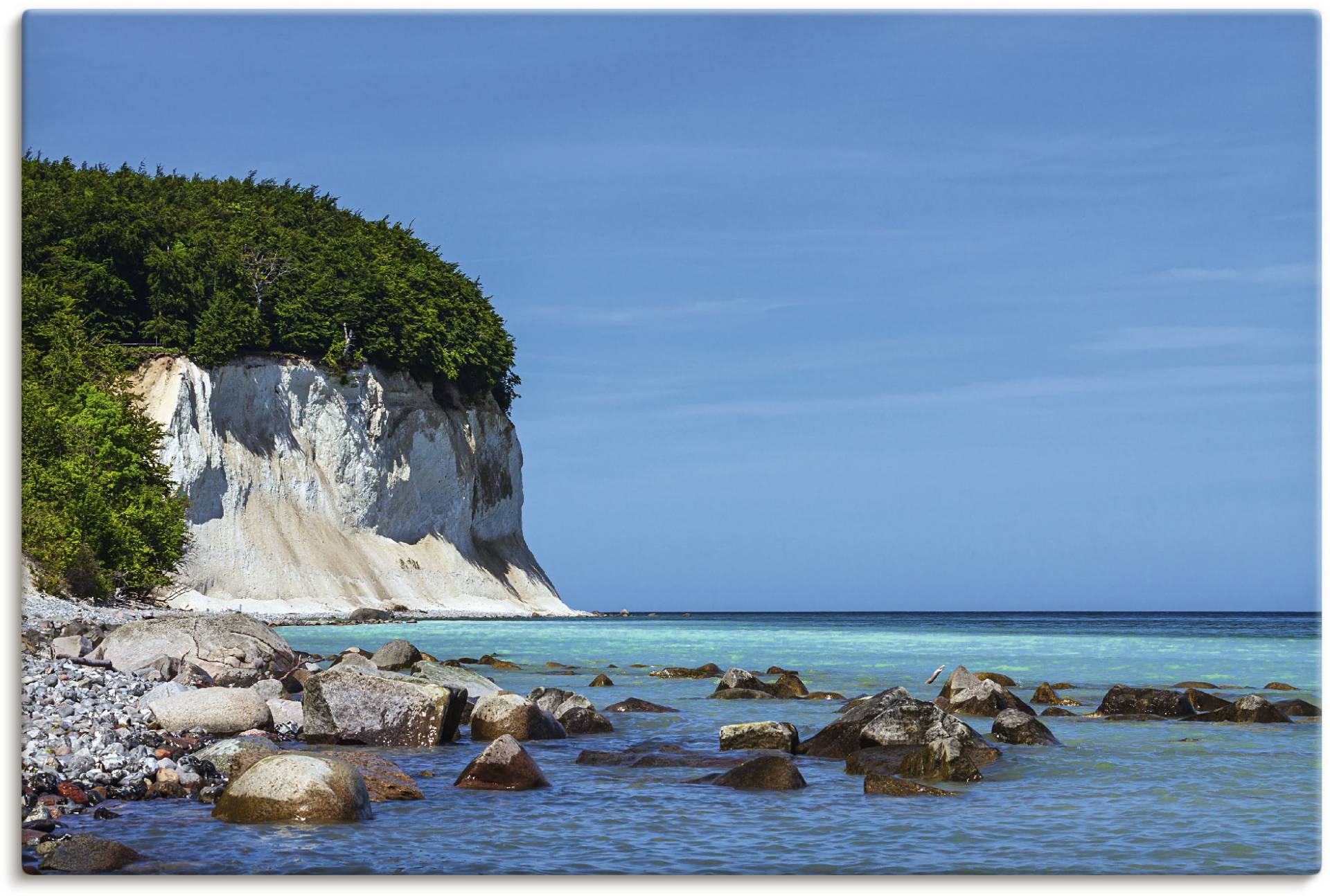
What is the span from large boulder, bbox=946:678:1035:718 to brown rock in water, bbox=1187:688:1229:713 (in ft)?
9.83

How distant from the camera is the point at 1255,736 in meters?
16.7

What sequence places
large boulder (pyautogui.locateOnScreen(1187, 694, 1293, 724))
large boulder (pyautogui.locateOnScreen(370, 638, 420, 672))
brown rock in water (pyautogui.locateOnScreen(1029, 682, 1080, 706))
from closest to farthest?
large boulder (pyautogui.locateOnScreen(1187, 694, 1293, 724))
brown rock in water (pyautogui.locateOnScreen(1029, 682, 1080, 706))
large boulder (pyautogui.locateOnScreen(370, 638, 420, 672))

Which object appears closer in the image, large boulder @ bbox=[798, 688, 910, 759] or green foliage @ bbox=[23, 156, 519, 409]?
large boulder @ bbox=[798, 688, 910, 759]

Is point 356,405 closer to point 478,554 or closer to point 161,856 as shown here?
point 478,554

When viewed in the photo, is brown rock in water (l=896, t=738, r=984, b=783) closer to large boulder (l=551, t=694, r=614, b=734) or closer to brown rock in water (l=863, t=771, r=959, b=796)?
brown rock in water (l=863, t=771, r=959, b=796)

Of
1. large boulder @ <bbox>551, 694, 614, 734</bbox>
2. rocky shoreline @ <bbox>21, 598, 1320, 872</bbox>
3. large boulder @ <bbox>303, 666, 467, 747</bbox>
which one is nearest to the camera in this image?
rocky shoreline @ <bbox>21, 598, 1320, 872</bbox>

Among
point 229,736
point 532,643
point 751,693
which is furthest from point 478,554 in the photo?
point 229,736

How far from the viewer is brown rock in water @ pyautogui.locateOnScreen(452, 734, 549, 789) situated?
12.3 meters

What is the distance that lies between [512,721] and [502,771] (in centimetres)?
460

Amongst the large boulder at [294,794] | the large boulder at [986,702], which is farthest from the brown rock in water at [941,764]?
the large boulder at [986,702]

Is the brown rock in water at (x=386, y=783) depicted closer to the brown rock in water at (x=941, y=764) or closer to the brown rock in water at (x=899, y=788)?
the brown rock in water at (x=899, y=788)

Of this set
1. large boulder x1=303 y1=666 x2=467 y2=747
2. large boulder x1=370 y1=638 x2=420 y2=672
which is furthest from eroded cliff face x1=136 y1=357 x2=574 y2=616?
large boulder x1=303 y1=666 x2=467 y2=747

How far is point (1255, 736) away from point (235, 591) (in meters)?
54.6

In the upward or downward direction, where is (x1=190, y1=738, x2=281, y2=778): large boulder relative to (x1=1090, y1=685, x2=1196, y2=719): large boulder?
downward
